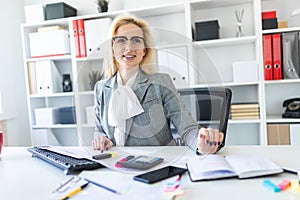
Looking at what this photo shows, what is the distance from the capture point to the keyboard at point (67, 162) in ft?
2.73

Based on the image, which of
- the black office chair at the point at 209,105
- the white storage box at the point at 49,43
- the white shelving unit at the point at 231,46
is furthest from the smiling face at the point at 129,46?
the white storage box at the point at 49,43

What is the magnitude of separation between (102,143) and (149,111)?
225 mm

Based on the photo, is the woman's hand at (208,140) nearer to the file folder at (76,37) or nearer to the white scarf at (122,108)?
the white scarf at (122,108)

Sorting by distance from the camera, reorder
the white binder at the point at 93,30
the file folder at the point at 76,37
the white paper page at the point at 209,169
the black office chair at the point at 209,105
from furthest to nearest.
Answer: the file folder at the point at 76,37 < the white binder at the point at 93,30 < the black office chair at the point at 209,105 < the white paper page at the point at 209,169

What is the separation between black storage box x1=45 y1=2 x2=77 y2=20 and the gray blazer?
5.45 ft

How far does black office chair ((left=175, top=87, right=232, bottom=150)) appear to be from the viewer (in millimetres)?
1179

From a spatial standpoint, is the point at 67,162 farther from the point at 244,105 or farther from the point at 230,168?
the point at 244,105

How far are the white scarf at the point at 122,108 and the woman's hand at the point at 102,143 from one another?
0.04 metres

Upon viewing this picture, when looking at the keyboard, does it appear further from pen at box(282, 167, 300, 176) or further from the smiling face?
pen at box(282, 167, 300, 176)

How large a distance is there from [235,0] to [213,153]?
1.67 m

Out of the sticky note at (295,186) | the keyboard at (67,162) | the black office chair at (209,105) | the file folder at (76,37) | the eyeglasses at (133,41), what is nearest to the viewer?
the sticky note at (295,186)

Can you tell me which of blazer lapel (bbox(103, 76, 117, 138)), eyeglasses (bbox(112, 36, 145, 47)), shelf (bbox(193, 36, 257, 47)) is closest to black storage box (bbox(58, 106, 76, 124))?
shelf (bbox(193, 36, 257, 47))

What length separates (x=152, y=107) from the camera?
1.17 metres

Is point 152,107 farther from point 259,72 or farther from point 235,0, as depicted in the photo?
point 235,0
